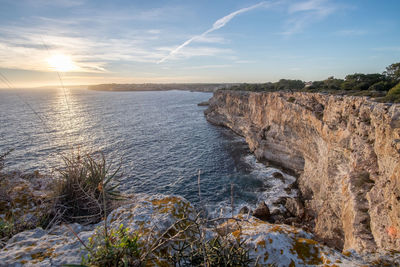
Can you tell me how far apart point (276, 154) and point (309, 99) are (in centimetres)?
850

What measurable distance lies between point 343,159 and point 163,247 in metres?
14.2

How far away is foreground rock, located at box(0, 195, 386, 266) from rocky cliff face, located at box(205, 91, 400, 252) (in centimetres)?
198

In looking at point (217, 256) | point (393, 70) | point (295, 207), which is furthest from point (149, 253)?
point (393, 70)

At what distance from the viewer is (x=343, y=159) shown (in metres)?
12.7

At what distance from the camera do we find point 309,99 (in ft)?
70.0

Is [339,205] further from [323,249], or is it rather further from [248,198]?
[323,249]

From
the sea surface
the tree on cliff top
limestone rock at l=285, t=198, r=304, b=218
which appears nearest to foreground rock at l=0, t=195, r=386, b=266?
the sea surface

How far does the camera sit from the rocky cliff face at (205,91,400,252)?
22.7 feet

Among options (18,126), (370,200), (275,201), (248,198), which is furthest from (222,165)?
(18,126)

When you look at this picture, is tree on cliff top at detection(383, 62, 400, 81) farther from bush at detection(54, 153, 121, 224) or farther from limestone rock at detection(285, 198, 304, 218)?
bush at detection(54, 153, 121, 224)

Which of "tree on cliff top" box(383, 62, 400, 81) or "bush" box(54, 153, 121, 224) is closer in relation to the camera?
"bush" box(54, 153, 121, 224)

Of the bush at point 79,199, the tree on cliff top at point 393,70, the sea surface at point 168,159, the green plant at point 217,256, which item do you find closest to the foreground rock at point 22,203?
the bush at point 79,199

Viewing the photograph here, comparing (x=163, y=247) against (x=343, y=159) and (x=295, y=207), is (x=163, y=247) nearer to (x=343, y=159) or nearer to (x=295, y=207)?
(x=343, y=159)

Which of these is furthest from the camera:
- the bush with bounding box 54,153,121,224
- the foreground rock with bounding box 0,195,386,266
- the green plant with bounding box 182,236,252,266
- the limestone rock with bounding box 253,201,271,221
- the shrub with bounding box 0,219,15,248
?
the limestone rock with bounding box 253,201,271,221
